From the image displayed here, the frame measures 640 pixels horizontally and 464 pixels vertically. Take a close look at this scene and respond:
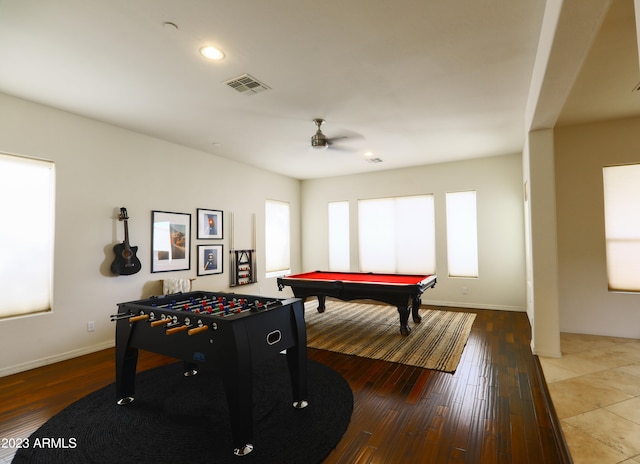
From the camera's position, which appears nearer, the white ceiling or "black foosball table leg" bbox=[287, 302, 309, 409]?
the white ceiling

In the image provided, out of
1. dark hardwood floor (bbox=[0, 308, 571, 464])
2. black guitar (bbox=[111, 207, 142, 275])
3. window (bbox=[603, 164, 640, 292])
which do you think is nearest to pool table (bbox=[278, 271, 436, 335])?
dark hardwood floor (bbox=[0, 308, 571, 464])

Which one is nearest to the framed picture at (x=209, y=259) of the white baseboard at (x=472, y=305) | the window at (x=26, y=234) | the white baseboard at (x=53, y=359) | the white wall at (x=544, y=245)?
the white baseboard at (x=53, y=359)

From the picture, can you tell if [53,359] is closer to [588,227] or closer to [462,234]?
[462,234]

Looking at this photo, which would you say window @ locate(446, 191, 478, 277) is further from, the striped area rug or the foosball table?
the foosball table

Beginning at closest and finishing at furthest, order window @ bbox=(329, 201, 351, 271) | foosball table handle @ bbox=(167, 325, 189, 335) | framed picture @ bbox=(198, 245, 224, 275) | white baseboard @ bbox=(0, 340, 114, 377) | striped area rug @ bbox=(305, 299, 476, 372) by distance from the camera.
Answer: foosball table handle @ bbox=(167, 325, 189, 335) → white baseboard @ bbox=(0, 340, 114, 377) → striped area rug @ bbox=(305, 299, 476, 372) → framed picture @ bbox=(198, 245, 224, 275) → window @ bbox=(329, 201, 351, 271)

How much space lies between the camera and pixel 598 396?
2494 mm

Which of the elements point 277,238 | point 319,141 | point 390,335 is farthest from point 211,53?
point 277,238

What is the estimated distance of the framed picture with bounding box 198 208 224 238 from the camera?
5.14 metres

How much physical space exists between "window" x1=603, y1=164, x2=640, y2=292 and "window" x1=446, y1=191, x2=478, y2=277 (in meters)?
2.11

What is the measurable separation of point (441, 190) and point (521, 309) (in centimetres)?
259

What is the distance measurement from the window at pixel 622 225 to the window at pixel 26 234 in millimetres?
6733

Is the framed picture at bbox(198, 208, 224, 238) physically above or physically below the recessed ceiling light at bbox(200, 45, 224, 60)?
below

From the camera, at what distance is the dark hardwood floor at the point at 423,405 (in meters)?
1.92

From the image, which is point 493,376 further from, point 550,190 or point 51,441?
point 51,441
